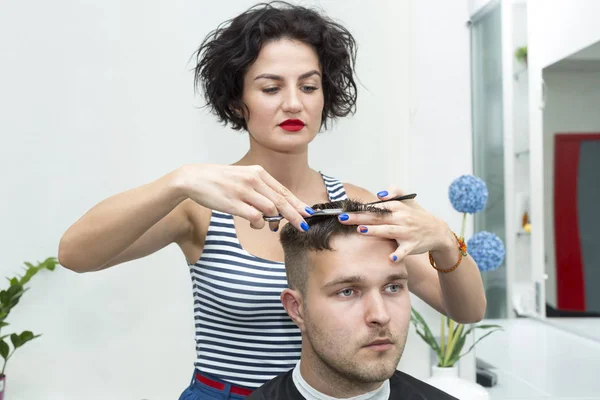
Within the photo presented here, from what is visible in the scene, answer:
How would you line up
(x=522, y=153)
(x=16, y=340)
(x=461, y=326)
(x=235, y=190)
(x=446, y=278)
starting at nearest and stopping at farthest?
(x=235, y=190) → (x=446, y=278) → (x=16, y=340) → (x=461, y=326) → (x=522, y=153)

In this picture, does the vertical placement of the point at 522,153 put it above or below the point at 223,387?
above

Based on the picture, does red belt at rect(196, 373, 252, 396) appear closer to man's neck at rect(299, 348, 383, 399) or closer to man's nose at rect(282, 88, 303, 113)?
man's neck at rect(299, 348, 383, 399)

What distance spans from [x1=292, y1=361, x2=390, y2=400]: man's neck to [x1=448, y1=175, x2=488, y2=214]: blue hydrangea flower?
1.09 meters

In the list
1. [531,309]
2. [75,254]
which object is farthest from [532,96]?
[75,254]


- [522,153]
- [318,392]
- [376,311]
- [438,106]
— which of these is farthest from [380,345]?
[522,153]

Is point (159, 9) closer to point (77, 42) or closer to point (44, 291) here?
point (77, 42)

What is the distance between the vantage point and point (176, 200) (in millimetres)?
1384

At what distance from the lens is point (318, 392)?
62.6 inches

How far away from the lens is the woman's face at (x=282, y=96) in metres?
1.71

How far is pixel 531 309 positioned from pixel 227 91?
1.86 metres

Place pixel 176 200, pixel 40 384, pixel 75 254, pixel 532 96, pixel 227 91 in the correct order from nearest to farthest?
pixel 176 200 → pixel 75 254 → pixel 227 91 → pixel 40 384 → pixel 532 96

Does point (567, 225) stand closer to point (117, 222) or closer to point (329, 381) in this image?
point (329, 381)

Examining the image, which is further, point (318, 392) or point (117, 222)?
point (318, 392)

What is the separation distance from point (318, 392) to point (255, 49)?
2.96 ft
